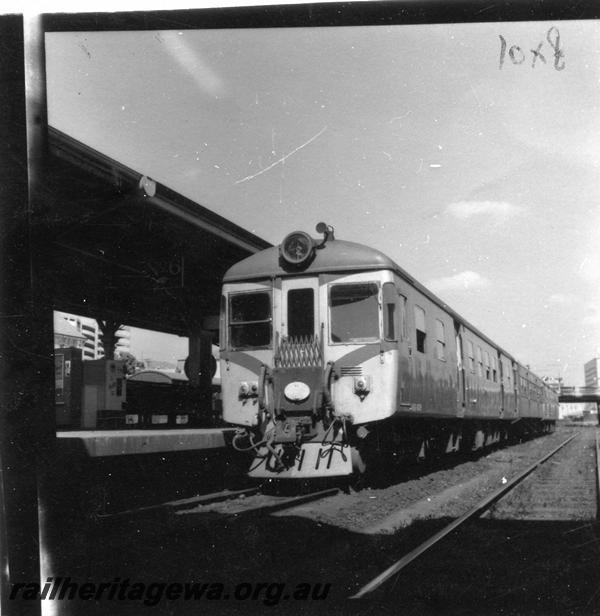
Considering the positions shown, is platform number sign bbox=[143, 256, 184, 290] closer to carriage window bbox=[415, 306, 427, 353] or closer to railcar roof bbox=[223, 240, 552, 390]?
railcar roof bbox=[223, 240, 552, 390]

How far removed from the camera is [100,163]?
25.5 feet

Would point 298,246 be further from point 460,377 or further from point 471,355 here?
point 471,355

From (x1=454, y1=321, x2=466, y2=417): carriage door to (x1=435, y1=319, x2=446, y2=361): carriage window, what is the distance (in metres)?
1.12

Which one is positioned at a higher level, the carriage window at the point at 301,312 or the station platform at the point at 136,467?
the carriage window at the point at 301,312

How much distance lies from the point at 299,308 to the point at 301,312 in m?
→ 0.06

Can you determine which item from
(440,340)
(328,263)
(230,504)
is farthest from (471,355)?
(230,504)

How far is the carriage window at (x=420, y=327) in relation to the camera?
9852 mm

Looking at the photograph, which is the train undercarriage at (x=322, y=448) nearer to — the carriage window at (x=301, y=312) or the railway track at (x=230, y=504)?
the railway track at (x=230, y=504)

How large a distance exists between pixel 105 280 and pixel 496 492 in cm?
801

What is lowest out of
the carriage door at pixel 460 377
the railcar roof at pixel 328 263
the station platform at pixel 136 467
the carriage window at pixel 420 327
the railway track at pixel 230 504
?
the railway track at pixel 230 504

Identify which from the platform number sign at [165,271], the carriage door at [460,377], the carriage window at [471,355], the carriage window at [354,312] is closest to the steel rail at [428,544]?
the carriage window at [354,312]

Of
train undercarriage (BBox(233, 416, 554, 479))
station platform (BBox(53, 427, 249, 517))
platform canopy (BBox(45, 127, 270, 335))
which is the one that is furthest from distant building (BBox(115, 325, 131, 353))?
train undercarriage (BBox(233, 416, 554, 479))

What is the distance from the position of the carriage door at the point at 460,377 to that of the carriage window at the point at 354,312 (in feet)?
14.1

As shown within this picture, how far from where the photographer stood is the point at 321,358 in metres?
8.53
